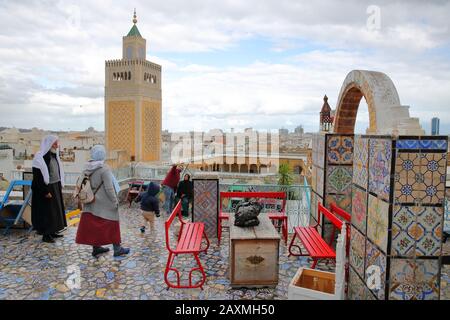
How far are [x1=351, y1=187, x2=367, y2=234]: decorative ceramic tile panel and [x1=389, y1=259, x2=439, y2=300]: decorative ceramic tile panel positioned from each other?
20.2 inches

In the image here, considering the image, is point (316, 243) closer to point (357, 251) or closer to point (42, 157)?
point (357, 251)

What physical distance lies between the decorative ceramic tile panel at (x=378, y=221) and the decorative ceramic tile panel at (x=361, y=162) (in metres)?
0.25

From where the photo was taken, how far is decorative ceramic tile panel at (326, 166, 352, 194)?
5.52 meters

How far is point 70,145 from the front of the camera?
32.8m

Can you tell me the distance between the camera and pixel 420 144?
290 cm

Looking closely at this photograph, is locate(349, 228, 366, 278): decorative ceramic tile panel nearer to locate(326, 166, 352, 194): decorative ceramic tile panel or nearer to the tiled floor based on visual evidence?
the tiled floor

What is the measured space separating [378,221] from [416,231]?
0.98 ft

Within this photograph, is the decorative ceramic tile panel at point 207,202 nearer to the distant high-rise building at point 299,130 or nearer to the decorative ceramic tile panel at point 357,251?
the decorative ceramic tile panel at point 357,251

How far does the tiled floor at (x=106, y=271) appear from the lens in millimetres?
3908

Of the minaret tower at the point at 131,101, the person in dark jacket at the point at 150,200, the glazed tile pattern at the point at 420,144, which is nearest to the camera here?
the glazed tile pattern at the point at 420,144

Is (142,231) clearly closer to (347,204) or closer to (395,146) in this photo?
(347,204)

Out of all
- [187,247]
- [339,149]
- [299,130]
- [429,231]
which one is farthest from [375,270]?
[299,130]

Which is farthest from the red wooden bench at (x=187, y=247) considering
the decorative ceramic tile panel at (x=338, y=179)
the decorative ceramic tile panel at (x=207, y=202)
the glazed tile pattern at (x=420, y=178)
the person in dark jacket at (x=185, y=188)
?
the glazed tile pattern at (x=420, y=178)
